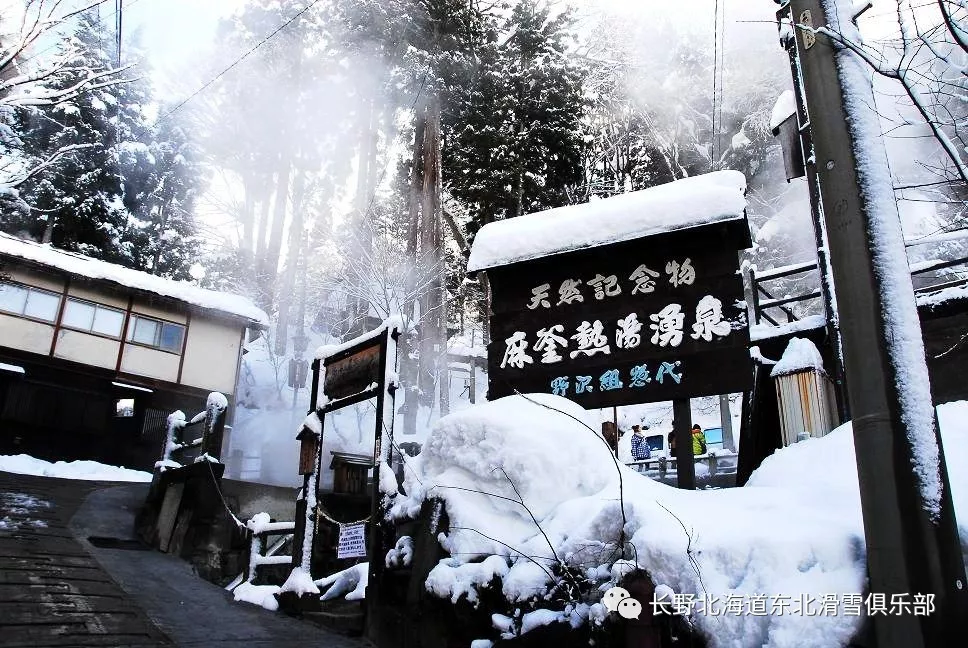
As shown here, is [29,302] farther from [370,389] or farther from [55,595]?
[370,389]

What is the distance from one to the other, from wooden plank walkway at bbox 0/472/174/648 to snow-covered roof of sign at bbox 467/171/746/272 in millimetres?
6752

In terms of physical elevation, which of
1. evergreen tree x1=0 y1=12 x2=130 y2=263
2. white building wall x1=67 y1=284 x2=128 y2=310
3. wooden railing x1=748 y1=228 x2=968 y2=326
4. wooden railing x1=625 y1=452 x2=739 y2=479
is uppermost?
evergreen tree x1=0 y1=12 x2=130 y2=263

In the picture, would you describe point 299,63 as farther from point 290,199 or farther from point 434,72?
point 434,72

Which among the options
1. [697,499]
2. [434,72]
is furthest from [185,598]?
[434,72]

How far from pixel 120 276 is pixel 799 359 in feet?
77.3

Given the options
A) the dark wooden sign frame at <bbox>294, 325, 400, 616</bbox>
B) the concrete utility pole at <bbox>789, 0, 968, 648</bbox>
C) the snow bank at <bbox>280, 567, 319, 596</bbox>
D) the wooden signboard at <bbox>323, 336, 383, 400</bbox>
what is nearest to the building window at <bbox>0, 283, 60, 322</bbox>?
the dark wooden sign frame at <bbox>294, 325, 400, 616</bbox>

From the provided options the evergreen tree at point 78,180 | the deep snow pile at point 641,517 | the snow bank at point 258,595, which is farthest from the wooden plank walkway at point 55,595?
the evergreen tree at point 78,180

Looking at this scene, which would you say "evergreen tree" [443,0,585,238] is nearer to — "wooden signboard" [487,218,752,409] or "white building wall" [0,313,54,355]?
"white building wall" [0,313,54,355]

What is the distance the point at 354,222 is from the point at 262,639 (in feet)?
89.1

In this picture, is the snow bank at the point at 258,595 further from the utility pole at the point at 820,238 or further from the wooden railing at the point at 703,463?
the wooden railing at the point at 703,463

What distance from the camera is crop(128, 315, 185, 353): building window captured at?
82.4 ft

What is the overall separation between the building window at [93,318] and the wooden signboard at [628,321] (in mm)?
19704

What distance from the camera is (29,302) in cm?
2286

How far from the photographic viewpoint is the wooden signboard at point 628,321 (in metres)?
8.71
